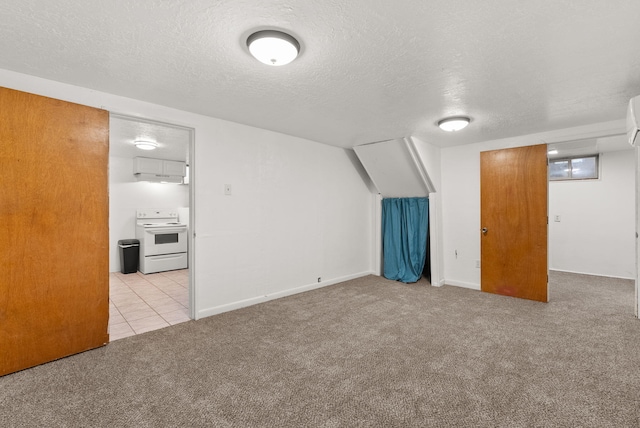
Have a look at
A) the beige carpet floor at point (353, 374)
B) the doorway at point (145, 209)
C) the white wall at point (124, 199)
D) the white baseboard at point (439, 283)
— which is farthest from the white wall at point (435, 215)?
the white wall at point (124, 199)

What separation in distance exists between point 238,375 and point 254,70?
7.27ft

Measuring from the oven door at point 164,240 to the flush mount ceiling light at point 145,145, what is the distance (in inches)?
60.3

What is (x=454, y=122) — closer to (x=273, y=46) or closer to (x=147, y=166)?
(x=273, y=46)

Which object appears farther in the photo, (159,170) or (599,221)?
(159,170)

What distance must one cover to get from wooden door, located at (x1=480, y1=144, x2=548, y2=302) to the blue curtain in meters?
0.86

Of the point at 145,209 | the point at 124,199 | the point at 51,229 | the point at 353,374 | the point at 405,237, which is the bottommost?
the point at 353,374

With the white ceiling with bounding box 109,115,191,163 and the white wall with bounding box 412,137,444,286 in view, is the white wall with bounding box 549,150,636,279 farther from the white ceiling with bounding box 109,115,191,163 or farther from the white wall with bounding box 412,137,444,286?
the white ceiling with bounding box 109,115,191,163

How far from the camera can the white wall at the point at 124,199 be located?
219 inches

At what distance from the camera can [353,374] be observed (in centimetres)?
207

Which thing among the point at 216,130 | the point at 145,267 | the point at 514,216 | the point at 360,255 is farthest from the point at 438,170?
the point at 145,267

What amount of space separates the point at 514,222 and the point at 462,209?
0.73 m

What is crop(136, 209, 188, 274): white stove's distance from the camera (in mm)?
5316

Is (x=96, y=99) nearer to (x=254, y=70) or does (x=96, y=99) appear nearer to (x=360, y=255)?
(x=254, y=70)

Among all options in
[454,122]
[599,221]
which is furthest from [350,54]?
[599,221]
